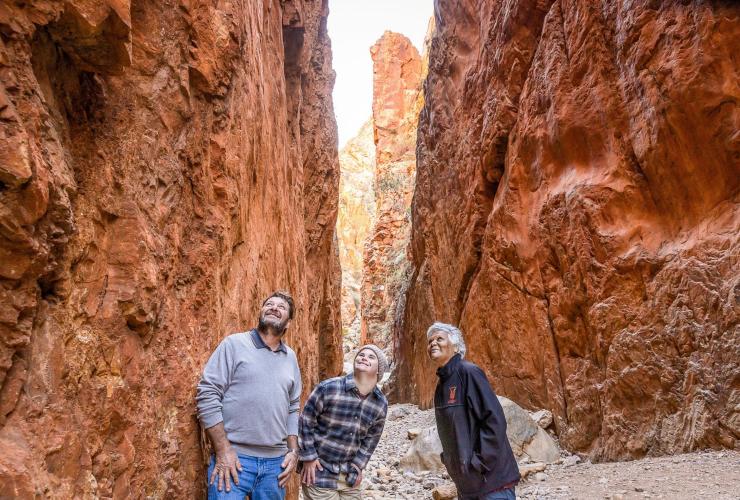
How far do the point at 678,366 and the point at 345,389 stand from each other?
16.6ft

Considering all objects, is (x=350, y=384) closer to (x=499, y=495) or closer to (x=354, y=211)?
(x=499, y=495)

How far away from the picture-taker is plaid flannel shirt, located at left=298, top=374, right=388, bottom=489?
3.49 meters

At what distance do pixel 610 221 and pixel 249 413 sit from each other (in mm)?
6757

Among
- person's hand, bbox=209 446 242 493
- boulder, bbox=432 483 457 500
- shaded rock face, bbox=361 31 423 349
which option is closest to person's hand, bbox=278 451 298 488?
person's hand, bbox=209 446 242 493

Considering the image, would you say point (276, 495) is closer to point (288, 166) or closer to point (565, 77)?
point (288, 166)

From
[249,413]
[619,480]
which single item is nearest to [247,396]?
[249,413]

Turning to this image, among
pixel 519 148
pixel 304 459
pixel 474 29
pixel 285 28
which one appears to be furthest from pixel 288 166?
pixel 474 29

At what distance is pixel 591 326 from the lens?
8195 millimetres

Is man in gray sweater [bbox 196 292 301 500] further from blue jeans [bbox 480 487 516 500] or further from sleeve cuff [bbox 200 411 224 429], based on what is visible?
blue jeans [bbox 480 487 516 500]

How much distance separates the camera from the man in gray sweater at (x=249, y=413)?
120 inches

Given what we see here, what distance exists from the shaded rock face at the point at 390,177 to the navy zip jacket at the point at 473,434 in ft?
79.8

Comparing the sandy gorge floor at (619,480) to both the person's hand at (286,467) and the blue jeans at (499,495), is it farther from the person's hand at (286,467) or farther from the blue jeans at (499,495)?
the person's hand at (286,467)

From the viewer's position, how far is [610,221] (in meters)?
8.07

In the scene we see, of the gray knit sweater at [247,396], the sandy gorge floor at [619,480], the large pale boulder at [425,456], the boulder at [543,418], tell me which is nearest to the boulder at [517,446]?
the large pale boulder at [425,456]
